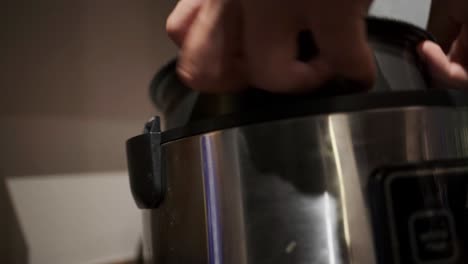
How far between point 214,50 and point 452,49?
8.3 inches

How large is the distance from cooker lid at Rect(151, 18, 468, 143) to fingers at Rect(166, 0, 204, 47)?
58 mm

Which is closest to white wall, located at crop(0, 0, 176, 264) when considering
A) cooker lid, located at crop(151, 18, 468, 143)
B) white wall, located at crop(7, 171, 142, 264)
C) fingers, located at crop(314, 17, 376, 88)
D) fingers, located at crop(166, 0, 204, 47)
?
white wall, located at crop(7, 171, 142, 264)

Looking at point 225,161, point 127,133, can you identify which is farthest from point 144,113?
point 225,161

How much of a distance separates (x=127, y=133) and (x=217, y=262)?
392mm

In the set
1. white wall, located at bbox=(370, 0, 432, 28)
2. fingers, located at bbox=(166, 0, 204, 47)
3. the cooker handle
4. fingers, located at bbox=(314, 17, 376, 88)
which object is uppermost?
white wall, located at bbox=(370, 0, 432, 28)

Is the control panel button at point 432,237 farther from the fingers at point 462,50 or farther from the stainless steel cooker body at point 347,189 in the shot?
the fingers at point 462,50

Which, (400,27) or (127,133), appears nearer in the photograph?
(400,27)

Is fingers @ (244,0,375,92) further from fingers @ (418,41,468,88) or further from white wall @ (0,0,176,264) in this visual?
white wall @ (0,0,176,264)

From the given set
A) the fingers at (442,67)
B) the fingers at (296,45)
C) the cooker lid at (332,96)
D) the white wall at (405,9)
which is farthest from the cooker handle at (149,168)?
the white wall at (405,9)

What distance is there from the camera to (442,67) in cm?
35

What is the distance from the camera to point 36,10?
1.93 ft

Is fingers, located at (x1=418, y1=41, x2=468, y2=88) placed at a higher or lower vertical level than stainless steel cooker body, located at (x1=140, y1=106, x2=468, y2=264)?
higher

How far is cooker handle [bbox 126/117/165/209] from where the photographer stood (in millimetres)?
346

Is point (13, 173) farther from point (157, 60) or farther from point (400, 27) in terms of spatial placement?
point (400, 27)
